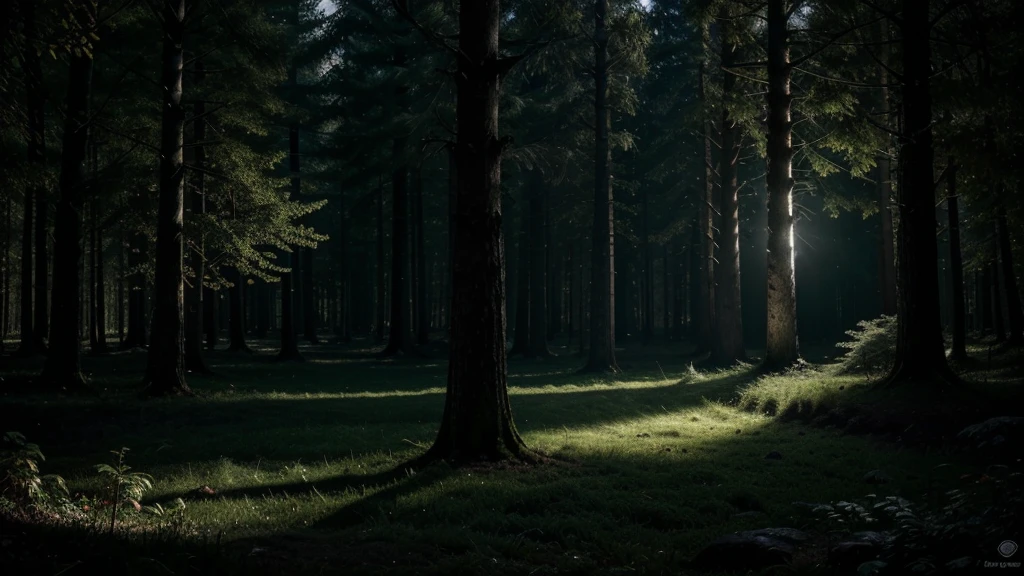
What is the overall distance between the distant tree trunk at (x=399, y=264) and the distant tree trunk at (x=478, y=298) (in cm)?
2032

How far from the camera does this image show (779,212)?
57.8 feet

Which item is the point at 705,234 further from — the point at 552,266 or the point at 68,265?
the point at 68,265

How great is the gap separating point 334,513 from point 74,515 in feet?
7.08

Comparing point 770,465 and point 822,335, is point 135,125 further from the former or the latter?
point 822,335

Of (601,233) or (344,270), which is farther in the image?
(344,270)

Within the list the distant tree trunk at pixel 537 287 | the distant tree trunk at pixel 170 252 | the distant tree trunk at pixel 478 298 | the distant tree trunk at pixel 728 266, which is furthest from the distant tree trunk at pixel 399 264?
the distant tree trunk at pixel 478 298

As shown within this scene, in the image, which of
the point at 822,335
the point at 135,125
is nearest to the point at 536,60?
the point at 135,125

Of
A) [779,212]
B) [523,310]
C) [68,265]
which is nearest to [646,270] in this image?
[523,310]

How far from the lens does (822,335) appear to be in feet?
139

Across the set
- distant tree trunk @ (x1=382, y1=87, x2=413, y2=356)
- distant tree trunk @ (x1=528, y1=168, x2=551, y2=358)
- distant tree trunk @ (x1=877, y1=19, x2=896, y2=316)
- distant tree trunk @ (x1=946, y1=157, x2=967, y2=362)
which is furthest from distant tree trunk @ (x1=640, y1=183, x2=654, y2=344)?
distant tree trunk @ (x1=946, y1=157, x2=967, y2=362)

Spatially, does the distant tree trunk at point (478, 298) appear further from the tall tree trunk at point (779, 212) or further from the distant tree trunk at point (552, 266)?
the distant tree trunk at point (552, 266)

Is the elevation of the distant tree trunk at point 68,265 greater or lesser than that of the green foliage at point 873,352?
greater

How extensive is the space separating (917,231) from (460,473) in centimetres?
873

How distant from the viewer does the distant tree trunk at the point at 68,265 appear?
616 inches
